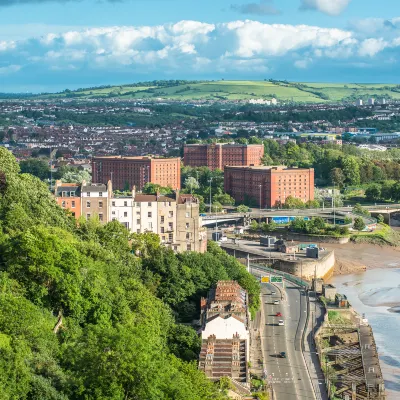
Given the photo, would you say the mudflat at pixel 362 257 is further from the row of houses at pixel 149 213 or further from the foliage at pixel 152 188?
the foliage at pixel 152 188

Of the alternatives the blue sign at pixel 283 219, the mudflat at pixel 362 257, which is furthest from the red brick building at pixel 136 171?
the mudflat at pixel 362 257

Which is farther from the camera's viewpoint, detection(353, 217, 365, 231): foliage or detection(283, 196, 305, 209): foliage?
detection(283, 196, 305, 209): foliage

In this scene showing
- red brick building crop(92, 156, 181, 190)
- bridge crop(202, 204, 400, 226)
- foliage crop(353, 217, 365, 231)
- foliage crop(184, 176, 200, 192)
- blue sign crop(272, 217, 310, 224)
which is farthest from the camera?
red brick building crop(92, 156, 181, 190)

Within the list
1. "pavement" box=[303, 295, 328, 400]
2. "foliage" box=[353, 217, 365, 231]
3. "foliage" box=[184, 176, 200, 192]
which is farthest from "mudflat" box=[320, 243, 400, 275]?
"foliage" box=[184, 176, 200, 192]

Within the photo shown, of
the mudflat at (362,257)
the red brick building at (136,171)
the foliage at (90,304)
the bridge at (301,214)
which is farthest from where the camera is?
the red brick building at (136,171)

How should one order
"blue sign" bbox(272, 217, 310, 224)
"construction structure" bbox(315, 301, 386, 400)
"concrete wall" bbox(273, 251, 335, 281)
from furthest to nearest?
"blue sign" bbox(272, 217, 310, 224) → "concrete wall" bbox(273, 251, 335, 281) → "construction structure" bbox(315, 301, 386, 400)

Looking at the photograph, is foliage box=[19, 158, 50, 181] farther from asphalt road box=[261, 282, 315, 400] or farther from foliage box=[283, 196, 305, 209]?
asphalt road box=[261, 282, 315, 400]
